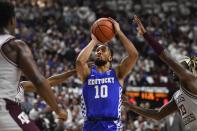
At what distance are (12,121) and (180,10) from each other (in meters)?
23.2

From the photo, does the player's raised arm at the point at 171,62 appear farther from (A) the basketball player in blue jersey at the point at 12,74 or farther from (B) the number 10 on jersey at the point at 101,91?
(A) the basketball player in blue jersey at the point at 12,74

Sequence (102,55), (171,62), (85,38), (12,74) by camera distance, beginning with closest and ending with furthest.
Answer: (12,74) → (171,62) → (102,55) → (85,38)

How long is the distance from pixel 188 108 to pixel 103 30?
1.46 metres

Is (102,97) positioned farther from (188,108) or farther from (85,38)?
(85,38)

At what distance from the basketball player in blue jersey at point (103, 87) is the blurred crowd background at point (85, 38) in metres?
5.14

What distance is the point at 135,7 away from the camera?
1034 inches

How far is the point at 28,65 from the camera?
4.45 meters

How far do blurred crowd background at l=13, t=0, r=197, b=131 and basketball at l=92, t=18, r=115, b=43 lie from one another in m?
5.12

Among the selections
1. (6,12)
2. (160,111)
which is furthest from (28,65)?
(160,111)

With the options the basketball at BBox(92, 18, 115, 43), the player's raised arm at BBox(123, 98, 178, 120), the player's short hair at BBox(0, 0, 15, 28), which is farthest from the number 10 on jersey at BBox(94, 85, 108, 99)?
the player's short hair at BBox(0, 0, 15, 28)

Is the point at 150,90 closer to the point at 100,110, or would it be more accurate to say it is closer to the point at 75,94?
the point at 75,94

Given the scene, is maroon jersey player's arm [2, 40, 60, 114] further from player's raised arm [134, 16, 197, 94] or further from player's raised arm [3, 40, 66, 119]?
player's raised arm [134, 16, 197, 94]

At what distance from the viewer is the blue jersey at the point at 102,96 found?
240 inches

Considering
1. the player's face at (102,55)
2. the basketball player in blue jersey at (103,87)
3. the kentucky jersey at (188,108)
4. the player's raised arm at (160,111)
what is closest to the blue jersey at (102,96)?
the basketball player in blue jersey at (103,87)
